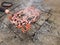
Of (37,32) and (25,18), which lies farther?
(25,18)

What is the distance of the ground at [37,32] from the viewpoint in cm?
282

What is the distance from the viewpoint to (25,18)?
3.29 metres

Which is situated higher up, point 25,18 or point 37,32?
point 25,18

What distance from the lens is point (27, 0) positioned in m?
4.01

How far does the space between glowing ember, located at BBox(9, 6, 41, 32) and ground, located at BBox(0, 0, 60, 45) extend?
0.10 meters

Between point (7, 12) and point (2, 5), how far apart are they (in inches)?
15.3

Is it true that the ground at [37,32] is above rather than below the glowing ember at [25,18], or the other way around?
below

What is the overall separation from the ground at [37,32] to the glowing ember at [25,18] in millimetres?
99

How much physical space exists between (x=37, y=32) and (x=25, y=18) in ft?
→ 1.64

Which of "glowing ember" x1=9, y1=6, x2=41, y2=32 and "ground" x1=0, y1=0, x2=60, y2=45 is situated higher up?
"glowing ember" x1=9, y1=6, x2=41, y2=32

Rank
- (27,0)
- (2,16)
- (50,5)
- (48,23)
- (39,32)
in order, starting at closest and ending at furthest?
(39,32)
(48,23)
(2,16)
(50,5)
(27,0)

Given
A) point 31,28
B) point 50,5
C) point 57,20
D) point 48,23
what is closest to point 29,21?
point 31,28

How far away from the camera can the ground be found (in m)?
2.82

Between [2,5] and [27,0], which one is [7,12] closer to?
[2,5]
